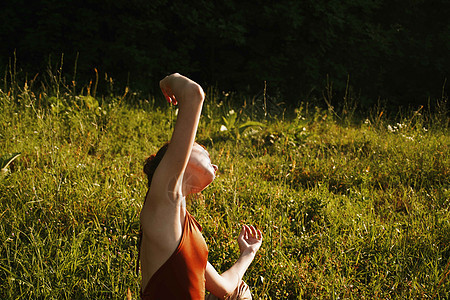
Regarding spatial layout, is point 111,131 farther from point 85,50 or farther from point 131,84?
point 85,50

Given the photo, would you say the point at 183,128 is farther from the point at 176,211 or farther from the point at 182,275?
the point at 182,275

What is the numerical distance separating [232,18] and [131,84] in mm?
2329

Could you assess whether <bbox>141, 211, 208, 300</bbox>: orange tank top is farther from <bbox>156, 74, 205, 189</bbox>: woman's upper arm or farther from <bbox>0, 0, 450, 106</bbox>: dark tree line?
<bbox>0, 0, 450, 106</bbox>: dark tree line

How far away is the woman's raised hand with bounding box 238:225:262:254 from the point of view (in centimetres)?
209

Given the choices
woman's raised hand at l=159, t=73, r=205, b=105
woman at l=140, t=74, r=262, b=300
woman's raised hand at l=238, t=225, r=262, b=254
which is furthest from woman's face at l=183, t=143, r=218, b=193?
woman's raised hand at l=238, t=225, r=262, b=254

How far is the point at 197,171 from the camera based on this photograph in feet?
5.27

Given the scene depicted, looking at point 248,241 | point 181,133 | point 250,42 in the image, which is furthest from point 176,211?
point 250,42

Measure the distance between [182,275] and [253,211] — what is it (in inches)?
59.5

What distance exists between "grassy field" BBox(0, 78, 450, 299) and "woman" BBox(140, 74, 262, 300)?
0.72 metres

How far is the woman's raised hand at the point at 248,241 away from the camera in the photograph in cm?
209

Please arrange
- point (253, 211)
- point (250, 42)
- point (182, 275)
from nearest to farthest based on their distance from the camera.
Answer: point (182, 275)
point (253, 211)
point (250, 42)

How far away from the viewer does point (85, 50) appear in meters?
7.34

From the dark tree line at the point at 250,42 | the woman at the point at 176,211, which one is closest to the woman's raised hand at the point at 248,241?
the woman at the point at 176,211

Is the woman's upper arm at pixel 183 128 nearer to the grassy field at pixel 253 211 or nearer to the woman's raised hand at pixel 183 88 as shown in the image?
the woman's raised hand at pixel 183 88
